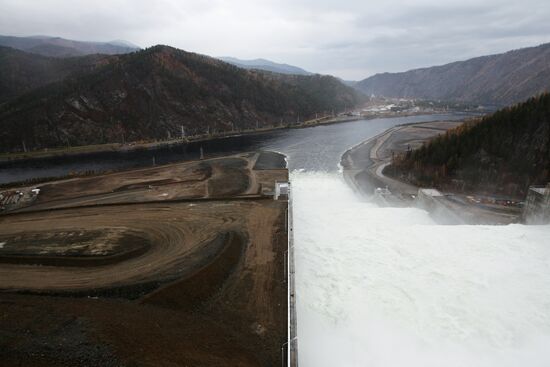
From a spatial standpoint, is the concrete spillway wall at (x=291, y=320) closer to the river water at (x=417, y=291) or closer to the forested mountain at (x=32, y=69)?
the river water at (x=417, y=291)

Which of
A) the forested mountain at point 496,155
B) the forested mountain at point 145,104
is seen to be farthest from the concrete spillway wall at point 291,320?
the forested mountain at point 145,104

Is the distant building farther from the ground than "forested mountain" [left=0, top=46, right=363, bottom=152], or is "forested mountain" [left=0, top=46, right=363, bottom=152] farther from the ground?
"forested mountain" [left=0, top=46, right=363, bottom=152]

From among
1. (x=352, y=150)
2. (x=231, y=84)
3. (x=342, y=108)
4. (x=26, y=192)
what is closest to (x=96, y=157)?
(x=26, y=192)

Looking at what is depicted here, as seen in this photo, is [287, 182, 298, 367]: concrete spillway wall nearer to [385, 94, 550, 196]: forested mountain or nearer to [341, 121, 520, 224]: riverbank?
[341, 121, 520, 224]: riverbank

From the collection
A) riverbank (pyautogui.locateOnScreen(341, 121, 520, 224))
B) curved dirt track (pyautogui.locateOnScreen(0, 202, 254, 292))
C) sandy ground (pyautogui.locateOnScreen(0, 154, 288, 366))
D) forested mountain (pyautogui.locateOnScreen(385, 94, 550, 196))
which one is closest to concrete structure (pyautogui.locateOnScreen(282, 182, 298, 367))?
sandy ground (pyautogui.locateOnScreen(0, 154, 288, 366))

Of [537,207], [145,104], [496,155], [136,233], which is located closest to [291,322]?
[136,233]

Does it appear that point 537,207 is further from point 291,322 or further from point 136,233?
point 136,233

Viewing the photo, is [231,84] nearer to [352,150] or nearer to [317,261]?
[352,150]
